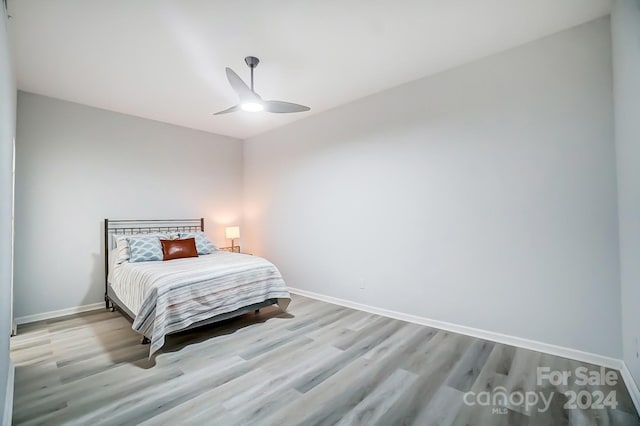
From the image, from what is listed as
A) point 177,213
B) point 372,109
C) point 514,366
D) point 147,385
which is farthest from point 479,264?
point 177,213

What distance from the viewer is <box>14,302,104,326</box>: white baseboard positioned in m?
3.49

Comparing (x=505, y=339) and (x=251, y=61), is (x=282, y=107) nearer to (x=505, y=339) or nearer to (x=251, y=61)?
(x=251, y=61)

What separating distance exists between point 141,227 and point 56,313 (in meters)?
1.43

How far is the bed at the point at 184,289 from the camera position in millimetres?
2768

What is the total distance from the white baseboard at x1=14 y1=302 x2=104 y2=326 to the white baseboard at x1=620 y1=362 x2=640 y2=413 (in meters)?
5.44

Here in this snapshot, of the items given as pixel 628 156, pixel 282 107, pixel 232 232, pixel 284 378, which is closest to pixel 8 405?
pixel 284 378

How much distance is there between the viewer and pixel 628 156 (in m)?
1.98

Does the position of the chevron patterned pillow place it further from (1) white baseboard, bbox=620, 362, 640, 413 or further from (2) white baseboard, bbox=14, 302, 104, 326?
(1) white baseboard, bbox=620, 362, 640, 413

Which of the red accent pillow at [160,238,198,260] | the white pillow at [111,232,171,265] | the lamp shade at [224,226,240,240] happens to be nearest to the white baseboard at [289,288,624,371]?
the red accent pillow at [160,238,198,260]

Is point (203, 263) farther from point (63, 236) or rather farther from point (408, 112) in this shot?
point (408, 112)

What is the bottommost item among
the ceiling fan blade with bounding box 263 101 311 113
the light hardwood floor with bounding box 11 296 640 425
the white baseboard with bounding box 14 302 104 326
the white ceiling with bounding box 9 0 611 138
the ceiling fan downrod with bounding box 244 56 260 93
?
the light hardwood floor with bounding box 11 296 640 425

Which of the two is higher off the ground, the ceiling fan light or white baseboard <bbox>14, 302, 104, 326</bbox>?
the ceiling fan light

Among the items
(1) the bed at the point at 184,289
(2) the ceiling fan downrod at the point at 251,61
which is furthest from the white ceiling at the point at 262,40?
(1) the bed at the point at 184,289

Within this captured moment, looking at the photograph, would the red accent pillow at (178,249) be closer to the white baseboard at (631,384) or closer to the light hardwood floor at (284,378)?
the light hardwood floor at (284,378)
